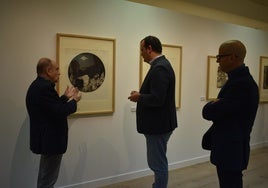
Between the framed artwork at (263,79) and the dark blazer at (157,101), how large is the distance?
376cm

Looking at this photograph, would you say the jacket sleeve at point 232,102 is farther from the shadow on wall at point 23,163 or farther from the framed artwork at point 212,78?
the framed artwork at point 212,78

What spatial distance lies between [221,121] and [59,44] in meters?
1.95

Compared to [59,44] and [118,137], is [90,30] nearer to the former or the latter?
[59,44]

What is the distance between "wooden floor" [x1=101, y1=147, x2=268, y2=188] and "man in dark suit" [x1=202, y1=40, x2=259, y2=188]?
5.65ft

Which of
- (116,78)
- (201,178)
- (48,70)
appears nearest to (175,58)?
(116,78)

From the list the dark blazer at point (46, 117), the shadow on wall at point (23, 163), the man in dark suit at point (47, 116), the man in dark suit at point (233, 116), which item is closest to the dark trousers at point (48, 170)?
the man in dark suit at point (47, 116)

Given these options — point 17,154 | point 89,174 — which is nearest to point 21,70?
point 17,154

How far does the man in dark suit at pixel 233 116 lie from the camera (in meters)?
2.18

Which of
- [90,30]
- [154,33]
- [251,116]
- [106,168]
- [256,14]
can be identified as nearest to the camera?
[251,116]

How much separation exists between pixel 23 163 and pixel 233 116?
7.22 feet

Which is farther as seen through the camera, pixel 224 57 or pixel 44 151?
pixel 44 151

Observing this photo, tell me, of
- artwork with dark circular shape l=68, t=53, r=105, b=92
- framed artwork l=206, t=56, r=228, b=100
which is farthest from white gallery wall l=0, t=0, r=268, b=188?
artwork with dark circular shape l=68, t=53, r=105, b=92

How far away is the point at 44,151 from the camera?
8.59 ft

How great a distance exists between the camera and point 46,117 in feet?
8.63
